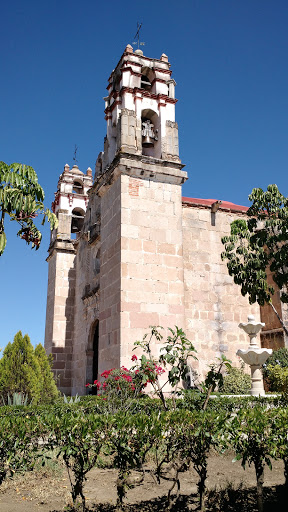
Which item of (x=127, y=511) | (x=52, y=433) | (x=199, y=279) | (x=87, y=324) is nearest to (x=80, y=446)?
(x=52, y=433)

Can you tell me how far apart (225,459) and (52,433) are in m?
3.45

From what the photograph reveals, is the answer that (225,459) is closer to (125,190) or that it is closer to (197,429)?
(197,429)

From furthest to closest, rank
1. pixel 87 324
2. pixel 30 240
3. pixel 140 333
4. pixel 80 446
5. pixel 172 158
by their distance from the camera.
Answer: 1. pixel 87 324
2. pixel 172 158
3. pixel 140 333
4. pixel 30 240
5. pixel 80 446

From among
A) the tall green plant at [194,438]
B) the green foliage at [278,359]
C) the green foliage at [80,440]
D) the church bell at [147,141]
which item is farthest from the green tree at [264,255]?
the green foliage at [80,440]

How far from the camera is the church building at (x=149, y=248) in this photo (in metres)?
10.7

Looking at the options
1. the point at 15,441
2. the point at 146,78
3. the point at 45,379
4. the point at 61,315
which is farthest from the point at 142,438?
the point at 61,315

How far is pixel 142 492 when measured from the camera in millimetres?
4773

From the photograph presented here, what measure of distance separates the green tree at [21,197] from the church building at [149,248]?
3201 millimetres

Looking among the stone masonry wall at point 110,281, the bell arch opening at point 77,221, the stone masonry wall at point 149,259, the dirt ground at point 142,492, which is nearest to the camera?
the dirt ground at point 142,492

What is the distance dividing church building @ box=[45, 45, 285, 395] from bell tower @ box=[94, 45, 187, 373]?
3 cm

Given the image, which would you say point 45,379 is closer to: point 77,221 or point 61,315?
point 61,315

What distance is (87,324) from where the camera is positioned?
594 inches

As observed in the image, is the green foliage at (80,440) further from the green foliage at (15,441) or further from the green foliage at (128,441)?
the green foliage at (15,441)

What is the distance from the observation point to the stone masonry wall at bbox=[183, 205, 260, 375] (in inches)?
477
